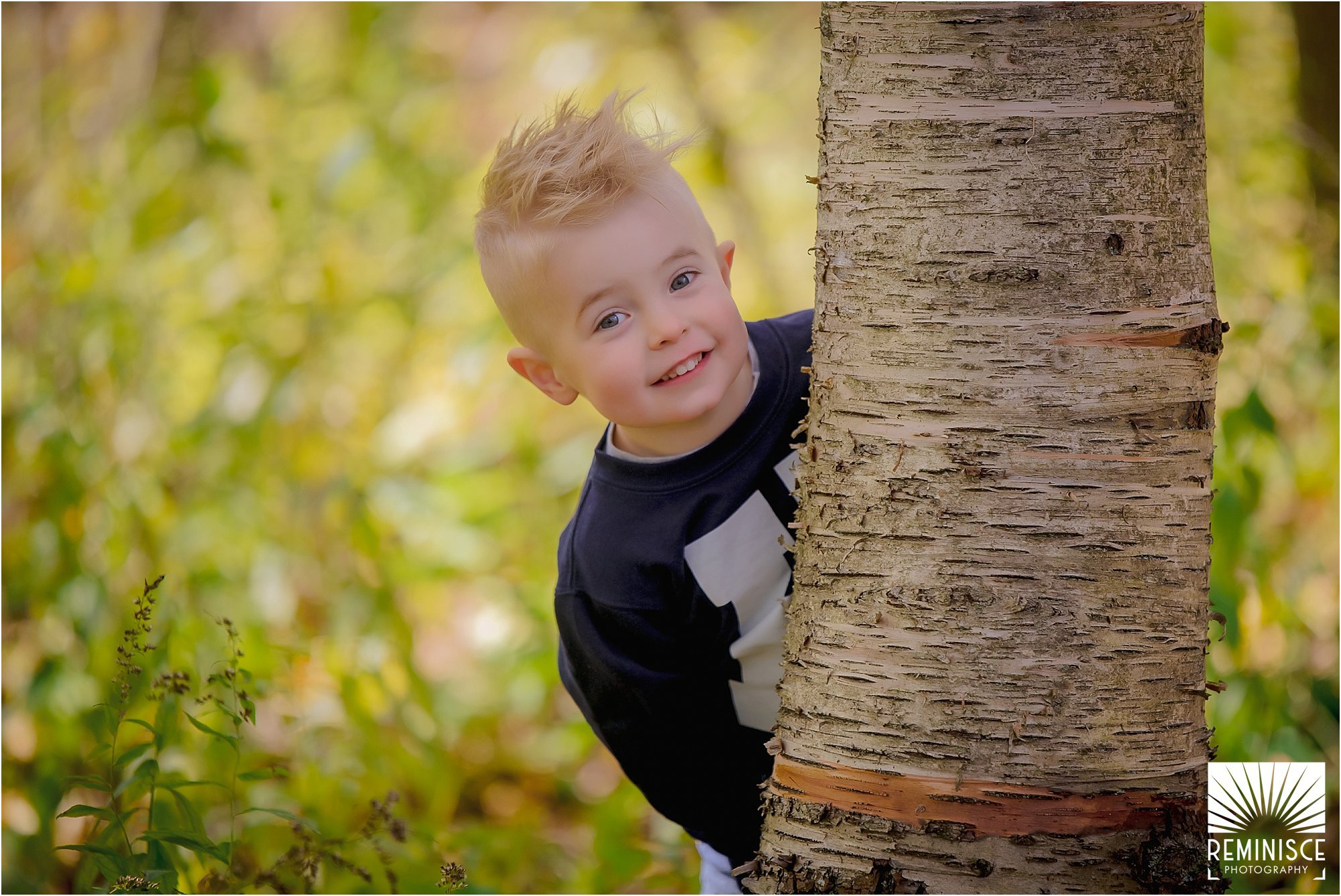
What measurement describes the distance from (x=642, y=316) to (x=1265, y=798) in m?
1.21

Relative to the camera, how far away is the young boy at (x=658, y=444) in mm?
1278

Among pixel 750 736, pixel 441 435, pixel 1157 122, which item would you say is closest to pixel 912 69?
pixel 1157 122

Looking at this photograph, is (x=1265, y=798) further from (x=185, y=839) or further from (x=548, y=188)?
(x=185, y=839)

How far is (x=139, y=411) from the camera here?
283 cm

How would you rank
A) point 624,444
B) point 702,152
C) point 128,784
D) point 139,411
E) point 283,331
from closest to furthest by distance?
1. point 128,784
2. point 624,444
3. point 139,411
4. point 283,331
5. point 702,152

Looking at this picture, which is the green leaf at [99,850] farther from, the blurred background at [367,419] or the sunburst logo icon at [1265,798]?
the sunburst logo icon at [1265,798]

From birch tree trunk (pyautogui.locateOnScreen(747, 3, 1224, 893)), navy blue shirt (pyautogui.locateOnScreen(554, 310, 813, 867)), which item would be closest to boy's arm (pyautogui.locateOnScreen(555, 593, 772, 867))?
navy blue shirt (pyautogui.locateOnScreen(554, 310, 813, 867))

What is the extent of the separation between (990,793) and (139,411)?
2.61 m

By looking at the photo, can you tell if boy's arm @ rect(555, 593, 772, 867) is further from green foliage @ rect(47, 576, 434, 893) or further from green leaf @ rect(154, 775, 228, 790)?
green leaf @ rect(154, 775, 228, 790)

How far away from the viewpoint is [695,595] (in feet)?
4.55

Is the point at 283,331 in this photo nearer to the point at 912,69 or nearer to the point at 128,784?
the point at 128,784

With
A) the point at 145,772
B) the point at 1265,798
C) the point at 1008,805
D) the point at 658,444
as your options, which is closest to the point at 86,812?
the point at 145,772

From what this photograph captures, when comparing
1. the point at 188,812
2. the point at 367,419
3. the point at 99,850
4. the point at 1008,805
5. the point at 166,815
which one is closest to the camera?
the point at 1008,805

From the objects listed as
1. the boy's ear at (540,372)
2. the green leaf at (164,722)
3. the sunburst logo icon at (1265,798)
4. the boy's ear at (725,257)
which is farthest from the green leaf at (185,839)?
the sunburst logo icon at (1265,798)
